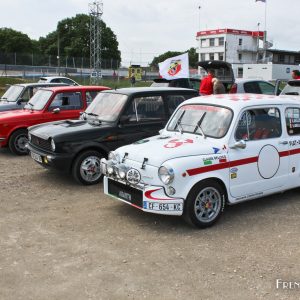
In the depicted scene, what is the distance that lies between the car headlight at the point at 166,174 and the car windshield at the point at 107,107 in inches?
115

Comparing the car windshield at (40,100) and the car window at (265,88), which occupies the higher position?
the car window at (265,88)

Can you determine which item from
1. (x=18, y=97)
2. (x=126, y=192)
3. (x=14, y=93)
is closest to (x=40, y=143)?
(x=126, y=192)

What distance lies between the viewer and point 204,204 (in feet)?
18.7

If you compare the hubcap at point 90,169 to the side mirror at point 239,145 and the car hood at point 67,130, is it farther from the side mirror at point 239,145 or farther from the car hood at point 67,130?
the side mirror at point 239,145

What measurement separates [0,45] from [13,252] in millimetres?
97905

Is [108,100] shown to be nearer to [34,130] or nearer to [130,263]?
[34,130]

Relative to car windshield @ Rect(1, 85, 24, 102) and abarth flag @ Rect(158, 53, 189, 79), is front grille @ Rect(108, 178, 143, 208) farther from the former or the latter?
car windshield @ Rect(1, 85, 24, 102)

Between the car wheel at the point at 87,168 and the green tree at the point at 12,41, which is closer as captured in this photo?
the car wheel at the point at 87,168

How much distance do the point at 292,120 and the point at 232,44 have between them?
9313 cm

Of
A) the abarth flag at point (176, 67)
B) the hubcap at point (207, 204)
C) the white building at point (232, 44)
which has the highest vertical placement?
the white building at point (232, 44)

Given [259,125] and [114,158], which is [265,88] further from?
[114,158]

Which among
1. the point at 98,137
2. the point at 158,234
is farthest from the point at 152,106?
the point at 158,234

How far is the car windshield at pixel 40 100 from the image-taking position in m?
10.7

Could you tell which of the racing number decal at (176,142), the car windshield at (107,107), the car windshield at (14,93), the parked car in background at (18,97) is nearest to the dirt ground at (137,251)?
the racing number decal at (176,142)
